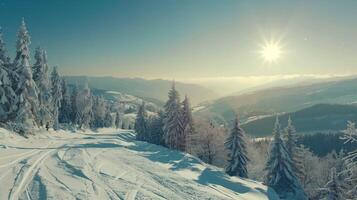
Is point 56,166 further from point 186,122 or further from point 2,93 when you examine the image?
point 186,122

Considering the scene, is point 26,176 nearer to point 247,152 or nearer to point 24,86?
point 24,86

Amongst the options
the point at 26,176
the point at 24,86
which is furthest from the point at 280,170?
the point at 24,86

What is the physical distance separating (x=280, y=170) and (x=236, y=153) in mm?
6470

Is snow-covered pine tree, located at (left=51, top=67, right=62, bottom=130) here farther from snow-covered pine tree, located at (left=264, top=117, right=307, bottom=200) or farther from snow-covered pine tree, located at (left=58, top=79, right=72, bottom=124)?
snow-covered pine tree, located at (left=264, top=117, right=307, bottom=200)

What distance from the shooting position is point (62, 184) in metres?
19.3

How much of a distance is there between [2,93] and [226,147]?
31.5 meters

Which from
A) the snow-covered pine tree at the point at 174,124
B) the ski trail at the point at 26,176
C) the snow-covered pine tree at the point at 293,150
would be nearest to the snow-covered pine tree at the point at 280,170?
the snow-covered pine tree at the point at 293,150

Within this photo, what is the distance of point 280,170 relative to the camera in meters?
44.8

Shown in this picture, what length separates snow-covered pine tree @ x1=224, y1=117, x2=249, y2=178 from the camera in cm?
4747

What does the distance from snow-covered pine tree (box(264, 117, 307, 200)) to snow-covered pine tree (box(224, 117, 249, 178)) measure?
12.3ft

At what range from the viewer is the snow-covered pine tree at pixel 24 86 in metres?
43.8

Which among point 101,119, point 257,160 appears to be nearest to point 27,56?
point 257,160

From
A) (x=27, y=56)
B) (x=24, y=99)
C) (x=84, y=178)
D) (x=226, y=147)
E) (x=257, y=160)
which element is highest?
(x=27, y=56)

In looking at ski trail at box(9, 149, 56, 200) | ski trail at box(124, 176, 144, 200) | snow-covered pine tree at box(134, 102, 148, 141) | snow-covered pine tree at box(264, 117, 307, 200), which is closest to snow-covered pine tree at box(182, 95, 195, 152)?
snow-covered pine tree at box(264, 117, 307, 200)
